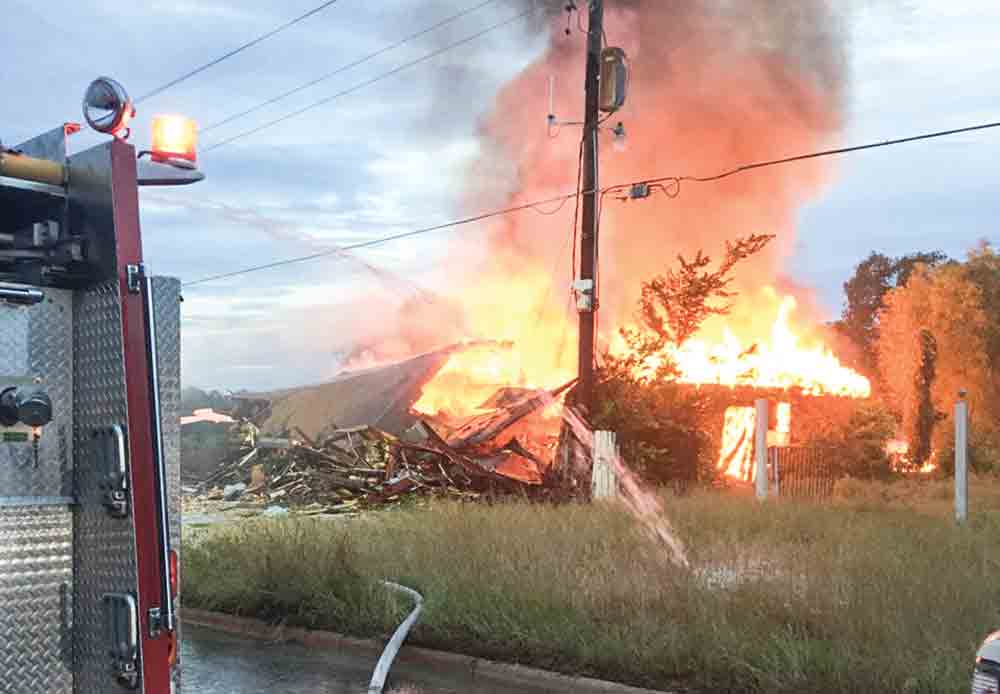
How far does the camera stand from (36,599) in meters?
4.25

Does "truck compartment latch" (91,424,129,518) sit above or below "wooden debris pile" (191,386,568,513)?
above

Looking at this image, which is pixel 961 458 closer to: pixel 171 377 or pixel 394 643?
pixel 394 643

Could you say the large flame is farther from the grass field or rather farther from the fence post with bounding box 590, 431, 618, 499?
the grass field

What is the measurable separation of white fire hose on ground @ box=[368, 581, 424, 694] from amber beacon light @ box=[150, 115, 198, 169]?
15.2 ft

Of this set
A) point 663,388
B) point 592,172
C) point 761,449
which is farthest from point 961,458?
point 592,172

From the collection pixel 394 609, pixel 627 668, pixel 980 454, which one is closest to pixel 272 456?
pixel 394 609

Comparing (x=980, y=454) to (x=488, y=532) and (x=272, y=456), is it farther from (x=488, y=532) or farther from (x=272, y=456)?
(x=488, y=532)

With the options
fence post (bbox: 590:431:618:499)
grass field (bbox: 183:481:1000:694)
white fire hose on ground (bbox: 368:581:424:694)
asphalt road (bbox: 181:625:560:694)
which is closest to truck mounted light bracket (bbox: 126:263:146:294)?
white fire hose on ground (bbox: 368:581:424:694)

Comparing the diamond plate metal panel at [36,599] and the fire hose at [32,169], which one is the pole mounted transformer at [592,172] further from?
the diamond plate metal panel at [36,599]

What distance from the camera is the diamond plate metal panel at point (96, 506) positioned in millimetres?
4156

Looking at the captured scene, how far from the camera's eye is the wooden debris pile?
20078 millimetres

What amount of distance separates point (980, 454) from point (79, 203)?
35475 mm

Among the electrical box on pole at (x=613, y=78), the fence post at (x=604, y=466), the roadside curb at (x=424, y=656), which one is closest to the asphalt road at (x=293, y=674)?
the roadside curb at (x=424, y=656)

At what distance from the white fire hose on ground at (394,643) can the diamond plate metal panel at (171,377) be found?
3.99 m
